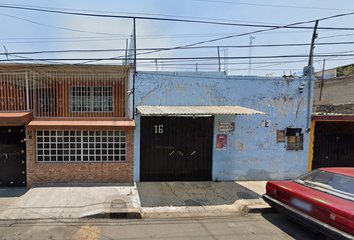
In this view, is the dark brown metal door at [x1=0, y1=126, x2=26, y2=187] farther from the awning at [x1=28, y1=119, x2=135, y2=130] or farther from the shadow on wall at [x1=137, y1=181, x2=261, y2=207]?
the shadow on wall at [x1=137, y1=181, x2=261, y2=207]

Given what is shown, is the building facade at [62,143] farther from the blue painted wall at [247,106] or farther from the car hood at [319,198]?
the car hood at [319,198]

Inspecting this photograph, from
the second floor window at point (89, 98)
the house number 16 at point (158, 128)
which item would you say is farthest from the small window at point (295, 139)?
the second floor window at point (89, 98)

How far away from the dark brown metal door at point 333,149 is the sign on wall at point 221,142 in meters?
3.86

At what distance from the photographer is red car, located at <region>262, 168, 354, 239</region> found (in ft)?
10.6

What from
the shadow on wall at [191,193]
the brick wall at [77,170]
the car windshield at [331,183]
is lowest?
the shadow on wall at [191,193]

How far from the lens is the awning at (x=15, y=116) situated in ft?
18.3

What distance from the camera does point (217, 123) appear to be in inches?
272

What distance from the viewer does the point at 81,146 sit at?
Result: 638 cm

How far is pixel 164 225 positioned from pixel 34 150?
5032 millimetres

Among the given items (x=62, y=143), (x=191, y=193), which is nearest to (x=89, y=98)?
(x=62, y=143)

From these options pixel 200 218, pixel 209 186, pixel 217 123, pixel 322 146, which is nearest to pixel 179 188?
pixel 209 186

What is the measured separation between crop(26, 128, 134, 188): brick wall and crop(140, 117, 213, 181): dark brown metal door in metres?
0.47

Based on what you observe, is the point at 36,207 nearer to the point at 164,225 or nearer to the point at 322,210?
the point at 164,225

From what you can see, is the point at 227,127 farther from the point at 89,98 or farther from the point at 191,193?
the point at 89,98
